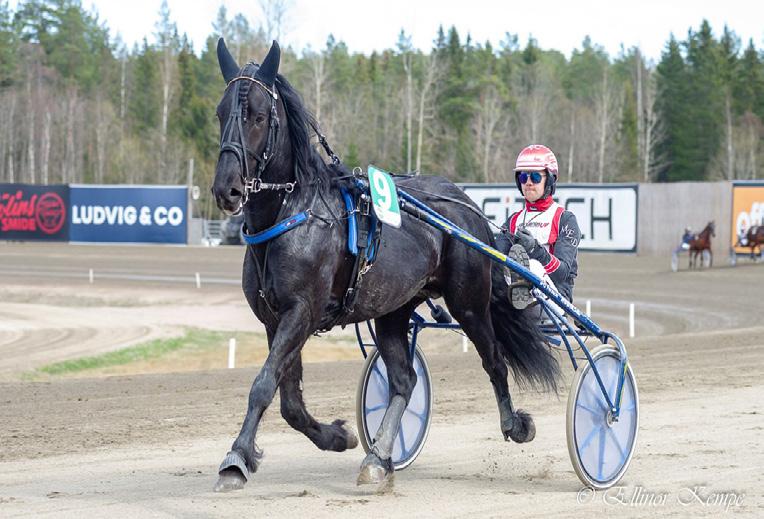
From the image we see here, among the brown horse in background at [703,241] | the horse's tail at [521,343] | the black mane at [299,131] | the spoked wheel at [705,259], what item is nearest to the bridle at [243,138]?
the black mane at [299,131]

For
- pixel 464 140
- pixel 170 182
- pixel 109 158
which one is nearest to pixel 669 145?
pixel 464 140

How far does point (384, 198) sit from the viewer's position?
18.3 ft

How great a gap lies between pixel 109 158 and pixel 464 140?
19.7 m

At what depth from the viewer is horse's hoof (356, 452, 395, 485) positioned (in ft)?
17.9

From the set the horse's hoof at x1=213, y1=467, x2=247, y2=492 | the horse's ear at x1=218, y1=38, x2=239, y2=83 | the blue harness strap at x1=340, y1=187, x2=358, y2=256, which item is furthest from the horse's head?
the horse's hoof at x1=213, y1=467, x2=247, y2=492

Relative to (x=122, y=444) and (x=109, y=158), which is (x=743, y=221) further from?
(x=109, y=158)

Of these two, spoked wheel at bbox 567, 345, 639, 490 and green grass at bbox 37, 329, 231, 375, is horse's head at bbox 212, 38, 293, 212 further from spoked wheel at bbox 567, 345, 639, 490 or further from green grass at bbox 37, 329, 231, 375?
green grass at bbox 37, 329, 231, 375

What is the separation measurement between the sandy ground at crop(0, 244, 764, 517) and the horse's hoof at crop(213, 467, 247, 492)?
0.26 metres

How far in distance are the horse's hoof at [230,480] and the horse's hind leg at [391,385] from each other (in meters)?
0.82

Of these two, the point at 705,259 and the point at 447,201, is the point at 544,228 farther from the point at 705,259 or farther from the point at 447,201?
the point at 705,259

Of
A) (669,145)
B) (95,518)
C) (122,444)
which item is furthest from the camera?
(669,145)

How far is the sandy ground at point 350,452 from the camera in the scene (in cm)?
532

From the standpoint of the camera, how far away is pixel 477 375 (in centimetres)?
1073

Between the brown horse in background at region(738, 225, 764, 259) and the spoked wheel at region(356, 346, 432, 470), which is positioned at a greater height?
the brown horse in background at region(738, 225, 764, 259)
